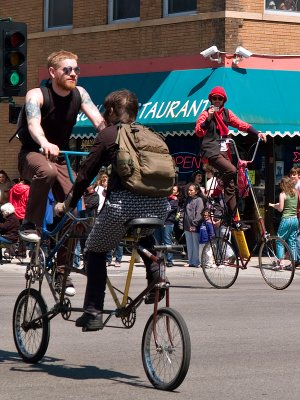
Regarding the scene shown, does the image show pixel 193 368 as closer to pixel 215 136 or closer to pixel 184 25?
pixel 215 136

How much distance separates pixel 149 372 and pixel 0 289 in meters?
7.70

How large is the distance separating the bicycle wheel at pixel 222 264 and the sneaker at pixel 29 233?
23.3 feet

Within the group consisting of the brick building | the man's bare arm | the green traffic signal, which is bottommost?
the man's bare arm

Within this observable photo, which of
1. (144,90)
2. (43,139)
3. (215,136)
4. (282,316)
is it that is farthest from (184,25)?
(43,139)

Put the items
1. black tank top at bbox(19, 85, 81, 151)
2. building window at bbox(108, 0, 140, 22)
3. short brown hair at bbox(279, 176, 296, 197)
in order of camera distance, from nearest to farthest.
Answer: black tank top at bbox(19, 85, 81, 151), short brown hair at bbox(279, 176, 296, 197), building window at bbox(108, 0, 140, 22)

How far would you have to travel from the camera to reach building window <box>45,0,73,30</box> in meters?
27.1

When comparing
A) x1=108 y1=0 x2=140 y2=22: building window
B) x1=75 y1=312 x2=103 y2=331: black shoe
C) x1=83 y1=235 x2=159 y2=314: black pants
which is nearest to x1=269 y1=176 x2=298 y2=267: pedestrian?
x1=108 y1=0 x2=140 y2=22: building window

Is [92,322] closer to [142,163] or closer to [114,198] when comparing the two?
[114,198]

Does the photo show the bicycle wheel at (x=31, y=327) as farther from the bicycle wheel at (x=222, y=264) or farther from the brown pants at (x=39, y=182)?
the bicycle wheel at (x=222, y=264)

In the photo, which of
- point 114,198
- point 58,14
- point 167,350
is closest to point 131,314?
point 167,350

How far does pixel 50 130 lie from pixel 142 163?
1.54 metres

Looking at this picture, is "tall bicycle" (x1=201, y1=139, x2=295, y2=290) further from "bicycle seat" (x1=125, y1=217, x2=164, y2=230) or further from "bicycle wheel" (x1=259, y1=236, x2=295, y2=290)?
"bicycle seat" (x1=125, y1=217, x2=164, y2=230)

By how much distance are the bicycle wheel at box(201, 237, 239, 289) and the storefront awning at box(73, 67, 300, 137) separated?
692 centimetres

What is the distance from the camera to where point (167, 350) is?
768cm
